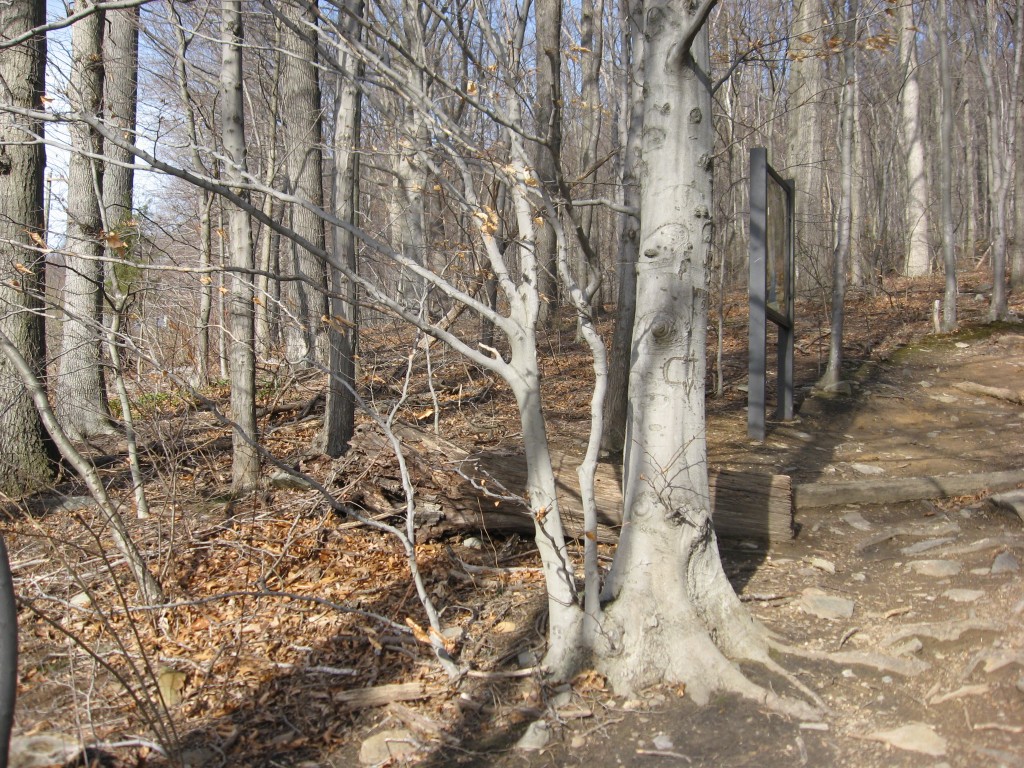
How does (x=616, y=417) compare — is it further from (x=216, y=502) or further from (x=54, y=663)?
(x=54, y=663)

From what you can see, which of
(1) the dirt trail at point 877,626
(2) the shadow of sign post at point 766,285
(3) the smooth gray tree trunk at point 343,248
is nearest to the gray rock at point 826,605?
(1) the dirt trail at point 877,626

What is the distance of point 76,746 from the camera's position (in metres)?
3.58

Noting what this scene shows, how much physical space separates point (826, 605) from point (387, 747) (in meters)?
2.51

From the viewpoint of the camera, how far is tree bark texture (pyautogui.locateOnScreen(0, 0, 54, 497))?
7.03m

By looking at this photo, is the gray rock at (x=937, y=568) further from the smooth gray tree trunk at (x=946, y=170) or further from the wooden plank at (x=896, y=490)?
the smooth gray tree trunk at (x=946, y=170)

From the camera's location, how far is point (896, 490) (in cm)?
605

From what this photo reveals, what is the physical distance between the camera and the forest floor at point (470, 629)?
3.52 metres

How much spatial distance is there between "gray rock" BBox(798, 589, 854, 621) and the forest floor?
0.5 inches

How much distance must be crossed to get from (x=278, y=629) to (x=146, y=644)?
797 mm

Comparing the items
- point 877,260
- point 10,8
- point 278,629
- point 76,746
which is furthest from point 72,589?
point 877,260

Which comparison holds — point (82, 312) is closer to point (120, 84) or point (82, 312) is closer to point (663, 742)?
point (120, 84)

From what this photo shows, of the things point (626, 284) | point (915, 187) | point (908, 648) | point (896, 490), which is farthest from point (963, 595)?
point (915, 187)

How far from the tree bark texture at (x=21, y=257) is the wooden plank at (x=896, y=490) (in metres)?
6.55

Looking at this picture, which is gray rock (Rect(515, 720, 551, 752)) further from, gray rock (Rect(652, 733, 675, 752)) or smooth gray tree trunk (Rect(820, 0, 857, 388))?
smooth gray tree trunk (Rect(820, 0, 857, 388))
